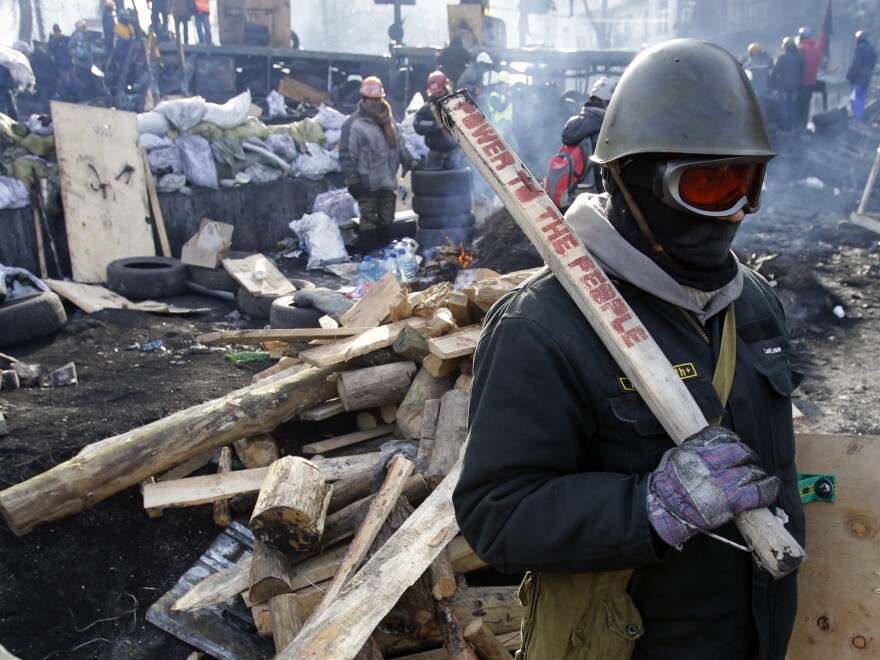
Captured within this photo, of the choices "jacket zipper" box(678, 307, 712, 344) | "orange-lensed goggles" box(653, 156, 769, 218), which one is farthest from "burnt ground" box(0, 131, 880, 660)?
"orange-lensed goggles" box(653, 156, 769, 218)

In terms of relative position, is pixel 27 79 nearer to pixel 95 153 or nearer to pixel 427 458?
pixel 95 153

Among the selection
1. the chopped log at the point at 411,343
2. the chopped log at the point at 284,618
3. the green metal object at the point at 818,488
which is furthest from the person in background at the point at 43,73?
the green metal object at the point at 818,488

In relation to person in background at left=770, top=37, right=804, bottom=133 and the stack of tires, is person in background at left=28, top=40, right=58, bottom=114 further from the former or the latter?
person in background at left=770, top=37, right=804, bottom=133

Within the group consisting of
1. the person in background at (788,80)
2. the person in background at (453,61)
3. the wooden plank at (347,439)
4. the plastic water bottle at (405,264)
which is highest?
the person in background at (453,61)

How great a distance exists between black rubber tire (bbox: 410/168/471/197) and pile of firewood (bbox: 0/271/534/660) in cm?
542

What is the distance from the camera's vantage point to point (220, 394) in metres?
6.34

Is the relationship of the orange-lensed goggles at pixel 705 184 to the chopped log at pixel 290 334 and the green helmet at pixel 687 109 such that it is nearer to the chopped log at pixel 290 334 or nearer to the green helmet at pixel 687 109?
the green helmet at pixel 687 109

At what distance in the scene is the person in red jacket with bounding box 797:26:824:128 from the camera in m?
17.3

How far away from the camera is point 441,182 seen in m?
11.2

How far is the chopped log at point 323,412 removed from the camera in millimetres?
5141

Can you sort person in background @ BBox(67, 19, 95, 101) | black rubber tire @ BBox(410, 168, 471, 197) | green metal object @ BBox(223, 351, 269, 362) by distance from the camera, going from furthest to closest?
person in background @ BBox(67, 19, 95, 101), black rubber tire @ BBox(410, 168, 471, 197), green metal object @ BBox(223, 351, 269, 362)

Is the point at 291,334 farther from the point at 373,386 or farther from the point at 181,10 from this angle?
the point at 181,10

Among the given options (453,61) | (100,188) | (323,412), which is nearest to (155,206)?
(100,188)

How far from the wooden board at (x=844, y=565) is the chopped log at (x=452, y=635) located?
1.36 meters
